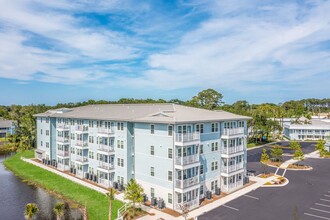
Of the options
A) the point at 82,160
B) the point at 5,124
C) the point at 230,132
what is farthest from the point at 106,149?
the point at 5,124

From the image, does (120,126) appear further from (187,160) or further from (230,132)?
(230,132)

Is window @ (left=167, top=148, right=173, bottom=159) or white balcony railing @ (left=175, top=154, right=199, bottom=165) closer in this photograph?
white balcony railing @ (left=175, top=154, right=199, bottom=165)

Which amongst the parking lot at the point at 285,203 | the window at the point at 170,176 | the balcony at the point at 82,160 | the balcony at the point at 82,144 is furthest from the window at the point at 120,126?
the parking lot at the point at 285,203

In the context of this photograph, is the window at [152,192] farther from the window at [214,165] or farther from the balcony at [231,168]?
the balcony at [231,168]

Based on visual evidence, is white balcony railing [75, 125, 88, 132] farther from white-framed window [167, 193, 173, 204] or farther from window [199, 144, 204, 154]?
window [199, 144, 204, 154]

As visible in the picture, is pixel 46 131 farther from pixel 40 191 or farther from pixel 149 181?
pixel 149 181

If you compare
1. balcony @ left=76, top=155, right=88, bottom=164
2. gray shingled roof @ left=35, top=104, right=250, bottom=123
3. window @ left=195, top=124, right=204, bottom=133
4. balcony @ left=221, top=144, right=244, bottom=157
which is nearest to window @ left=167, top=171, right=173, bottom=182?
gray shingled roof @ left=35, top=104, right=250, bottom=123

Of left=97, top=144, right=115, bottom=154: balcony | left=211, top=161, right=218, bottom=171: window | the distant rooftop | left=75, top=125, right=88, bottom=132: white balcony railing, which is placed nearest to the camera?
left=211, top=161, right=218, bottom=171: window
